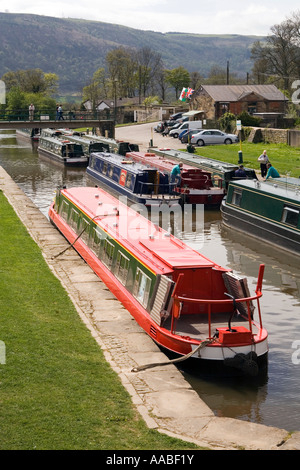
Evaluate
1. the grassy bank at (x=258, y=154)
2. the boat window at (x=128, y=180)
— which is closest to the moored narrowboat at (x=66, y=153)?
the grassy bank at (x=258, y=154)

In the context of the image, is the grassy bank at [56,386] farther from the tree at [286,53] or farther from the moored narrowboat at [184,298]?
the tree at [286,53]

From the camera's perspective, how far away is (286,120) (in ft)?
196

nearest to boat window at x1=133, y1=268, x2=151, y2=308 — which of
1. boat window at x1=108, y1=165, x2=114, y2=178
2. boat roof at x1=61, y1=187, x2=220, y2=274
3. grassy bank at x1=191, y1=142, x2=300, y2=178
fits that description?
boat roof at x1=61, y1=187, x2=220, y2=274

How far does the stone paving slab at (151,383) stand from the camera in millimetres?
9930

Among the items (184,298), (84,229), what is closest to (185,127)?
(84,229)

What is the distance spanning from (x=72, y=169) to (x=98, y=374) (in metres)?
36.6

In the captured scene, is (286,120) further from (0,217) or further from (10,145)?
(0,217)

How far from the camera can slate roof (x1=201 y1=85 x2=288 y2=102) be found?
228 ft

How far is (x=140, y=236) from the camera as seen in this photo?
1722 cm

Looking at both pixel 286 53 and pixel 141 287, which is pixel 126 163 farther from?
pixel 286 53

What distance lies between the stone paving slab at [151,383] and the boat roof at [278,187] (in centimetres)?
831

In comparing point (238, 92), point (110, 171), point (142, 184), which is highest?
point (238, 92)

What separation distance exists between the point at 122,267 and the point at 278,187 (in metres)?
10.4

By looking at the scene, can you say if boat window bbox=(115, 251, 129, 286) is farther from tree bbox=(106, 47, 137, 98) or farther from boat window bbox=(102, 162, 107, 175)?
tree bbox=(106, 47, 137, 98)
